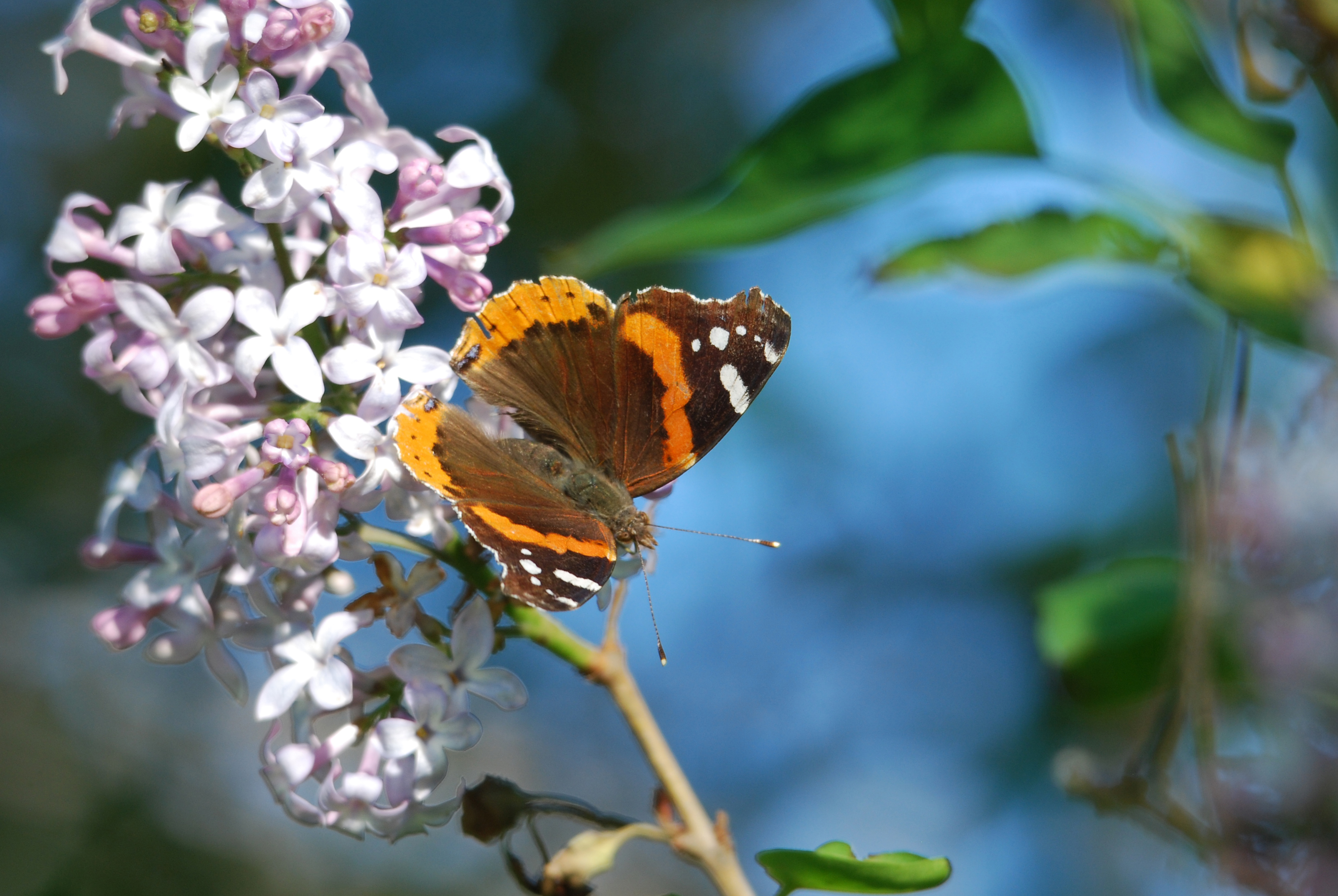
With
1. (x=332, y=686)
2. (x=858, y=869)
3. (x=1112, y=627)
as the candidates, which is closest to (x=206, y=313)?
(x=332, y=686)

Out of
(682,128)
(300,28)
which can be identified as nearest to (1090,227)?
(300,28)

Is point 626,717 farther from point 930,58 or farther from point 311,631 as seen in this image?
point 930,58

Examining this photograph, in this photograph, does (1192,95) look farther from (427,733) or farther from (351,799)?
(351,799)

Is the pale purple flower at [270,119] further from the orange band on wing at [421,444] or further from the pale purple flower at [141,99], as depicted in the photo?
the orange band on wing at [421,444]

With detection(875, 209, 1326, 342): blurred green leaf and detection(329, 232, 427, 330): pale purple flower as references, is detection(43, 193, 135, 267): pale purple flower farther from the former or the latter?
detection(875, 209, 1326, 342): blurred green leaf

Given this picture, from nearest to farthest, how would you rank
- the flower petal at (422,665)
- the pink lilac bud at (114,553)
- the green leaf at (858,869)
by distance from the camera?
1. the green leaf at (858,869)
2. the flower petal at (422,665)
3. the pink lilac bud at (114,553)

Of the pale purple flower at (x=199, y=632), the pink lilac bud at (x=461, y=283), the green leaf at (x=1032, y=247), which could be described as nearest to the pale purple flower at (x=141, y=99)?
the pink lilac bud at (x=461, y=283)
